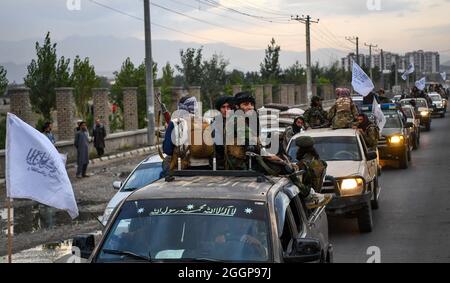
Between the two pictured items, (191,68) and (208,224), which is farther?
(191,68)

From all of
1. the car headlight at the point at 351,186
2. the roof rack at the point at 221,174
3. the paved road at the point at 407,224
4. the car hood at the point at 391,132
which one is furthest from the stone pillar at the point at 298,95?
the roof rack at the point at 221,174

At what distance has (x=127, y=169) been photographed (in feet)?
85.6

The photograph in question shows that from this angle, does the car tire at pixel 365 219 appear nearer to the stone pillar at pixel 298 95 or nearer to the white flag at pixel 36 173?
the white flag at pixel 36 173

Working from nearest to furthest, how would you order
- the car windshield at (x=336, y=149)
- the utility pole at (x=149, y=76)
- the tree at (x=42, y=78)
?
the car windshield at (x=336, y=149), the utility pole at (x=149, y=76), the tree at (x=42, y=78)

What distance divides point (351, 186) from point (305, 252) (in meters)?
7.02

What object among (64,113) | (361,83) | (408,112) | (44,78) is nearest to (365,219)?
(361,83)

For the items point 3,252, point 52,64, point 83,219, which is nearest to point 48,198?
point 3,252

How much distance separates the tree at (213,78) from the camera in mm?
54062

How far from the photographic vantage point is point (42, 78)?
1539 inches

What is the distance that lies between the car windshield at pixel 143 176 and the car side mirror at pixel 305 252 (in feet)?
23.0

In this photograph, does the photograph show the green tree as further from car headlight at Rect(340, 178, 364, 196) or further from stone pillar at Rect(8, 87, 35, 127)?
car headlight at Rect(340, 178, 364, 196)

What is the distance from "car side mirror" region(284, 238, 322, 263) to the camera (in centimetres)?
576

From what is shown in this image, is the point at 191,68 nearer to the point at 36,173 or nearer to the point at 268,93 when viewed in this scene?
the point at 268,93
